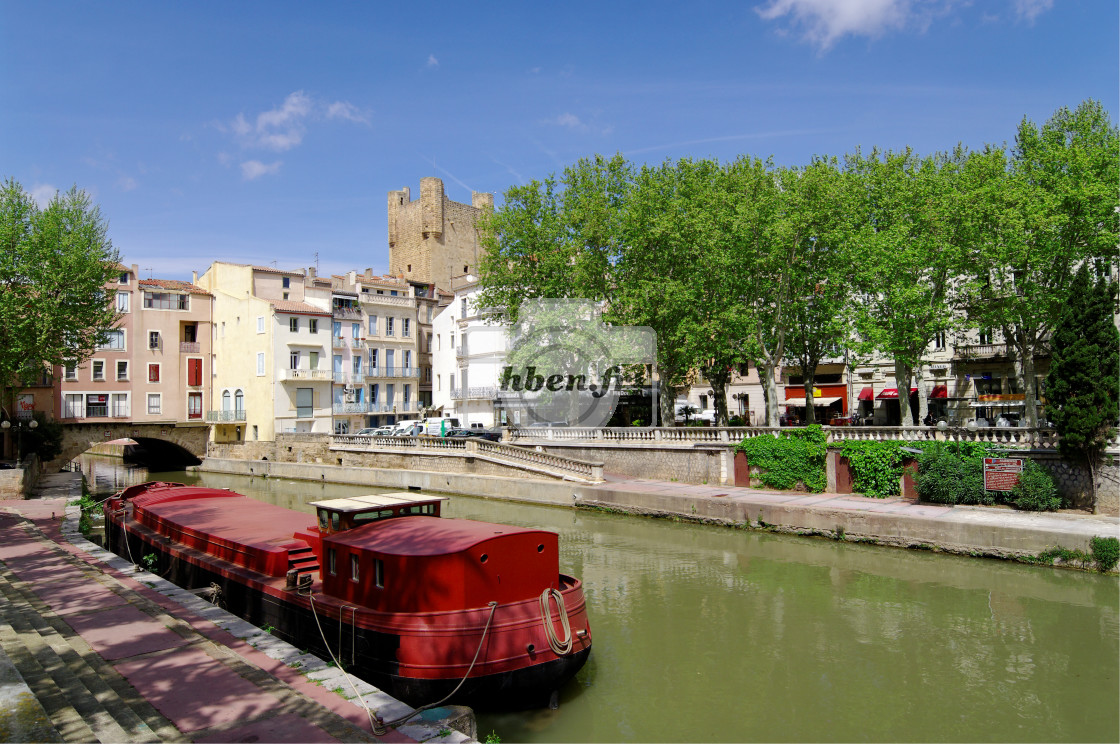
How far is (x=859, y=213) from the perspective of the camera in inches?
1240

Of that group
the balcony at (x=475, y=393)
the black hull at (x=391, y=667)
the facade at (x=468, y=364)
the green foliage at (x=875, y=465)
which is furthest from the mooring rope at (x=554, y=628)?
the balcony at (x=475, y=393)

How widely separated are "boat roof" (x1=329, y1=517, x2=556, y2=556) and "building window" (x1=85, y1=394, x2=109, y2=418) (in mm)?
37209

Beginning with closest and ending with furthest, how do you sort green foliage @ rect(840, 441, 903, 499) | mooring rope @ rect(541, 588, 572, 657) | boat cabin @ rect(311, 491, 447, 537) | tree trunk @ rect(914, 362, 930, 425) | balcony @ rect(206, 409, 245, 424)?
1. mooring rope @ rect(541, 588, 572, 657)
2. boat cabin @ rect(311, 491, 447, 537)
3. green foliage @ rect(840, 441, 903, 499)
4. tree trunk @ rect(914, 362, 930, 425)
5. balcony @ rect(206, 409, 245, 424)

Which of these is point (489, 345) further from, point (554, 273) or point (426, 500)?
point (426, 500)

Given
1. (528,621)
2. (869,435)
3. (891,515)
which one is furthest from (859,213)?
(528,621)

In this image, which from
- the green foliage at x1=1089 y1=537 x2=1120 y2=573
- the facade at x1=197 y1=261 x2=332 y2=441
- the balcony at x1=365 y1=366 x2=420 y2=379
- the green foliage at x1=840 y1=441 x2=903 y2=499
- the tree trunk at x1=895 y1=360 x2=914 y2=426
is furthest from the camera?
the balcony at x1=365 y1=366 x2=420 y2=379

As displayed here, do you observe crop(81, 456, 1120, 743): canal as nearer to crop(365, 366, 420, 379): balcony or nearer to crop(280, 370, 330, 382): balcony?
crop(280, 370, 330, 382): balcony

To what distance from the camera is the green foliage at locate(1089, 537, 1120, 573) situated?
53.7 ft

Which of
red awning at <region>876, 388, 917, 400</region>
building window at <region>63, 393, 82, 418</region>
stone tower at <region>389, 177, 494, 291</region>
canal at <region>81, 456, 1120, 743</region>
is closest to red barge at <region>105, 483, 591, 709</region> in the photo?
canal at <region>81, 456, 1120, 743</region>

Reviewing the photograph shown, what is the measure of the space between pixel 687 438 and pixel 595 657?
17.5 meters

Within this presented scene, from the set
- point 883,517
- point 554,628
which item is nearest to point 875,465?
point 883,517

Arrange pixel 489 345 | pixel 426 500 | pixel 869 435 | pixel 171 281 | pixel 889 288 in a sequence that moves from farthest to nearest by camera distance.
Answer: pixel 489 345, pixel 171 281, pixel 889 288, pixel 869 435, pixel 426 500

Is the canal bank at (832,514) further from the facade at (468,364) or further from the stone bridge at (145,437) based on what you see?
the stone bridge at (145,437)

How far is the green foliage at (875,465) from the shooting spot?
23219mm
